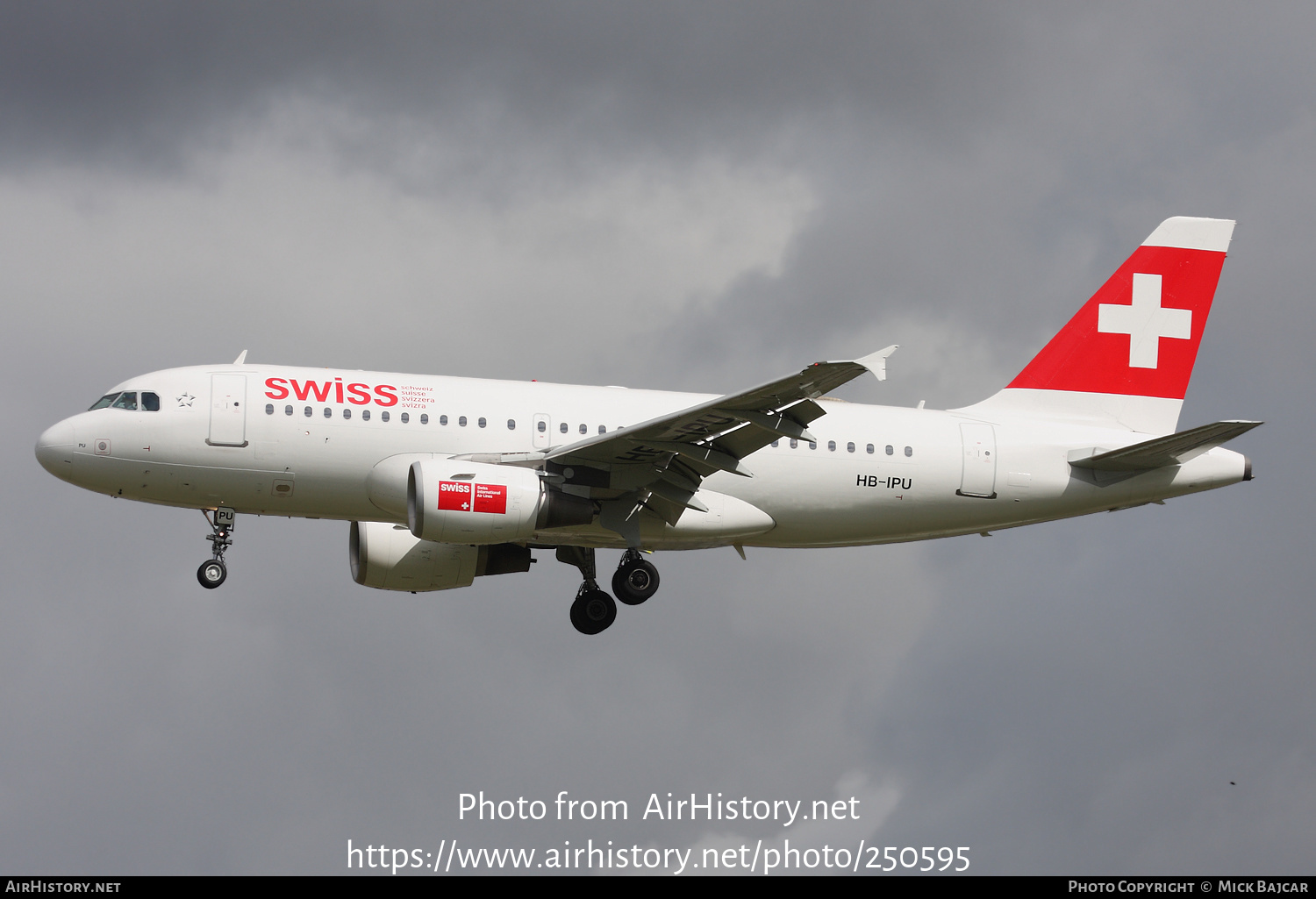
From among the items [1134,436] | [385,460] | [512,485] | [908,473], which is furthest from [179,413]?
[1134,436]

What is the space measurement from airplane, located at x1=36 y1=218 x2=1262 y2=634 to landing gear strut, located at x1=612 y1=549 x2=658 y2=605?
6 cm

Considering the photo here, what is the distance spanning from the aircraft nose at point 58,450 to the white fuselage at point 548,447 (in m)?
0.04

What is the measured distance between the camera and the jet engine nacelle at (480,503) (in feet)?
91.9

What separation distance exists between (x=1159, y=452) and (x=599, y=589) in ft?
42.2

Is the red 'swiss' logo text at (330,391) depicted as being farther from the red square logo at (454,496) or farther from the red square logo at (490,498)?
the red square logo at (490,498)

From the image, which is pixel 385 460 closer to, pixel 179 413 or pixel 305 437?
pixel 305 437

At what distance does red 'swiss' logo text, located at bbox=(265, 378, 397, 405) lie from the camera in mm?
29562

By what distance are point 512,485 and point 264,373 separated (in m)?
5.88

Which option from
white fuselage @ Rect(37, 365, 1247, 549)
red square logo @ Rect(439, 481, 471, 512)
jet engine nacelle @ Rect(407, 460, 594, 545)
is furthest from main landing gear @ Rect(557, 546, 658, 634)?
red square logo @ Rect(439, 481, 471, 512)

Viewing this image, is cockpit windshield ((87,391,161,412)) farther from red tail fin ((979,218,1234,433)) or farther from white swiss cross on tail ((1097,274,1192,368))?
white swiss cross on tail ((1097,274,1192,368))

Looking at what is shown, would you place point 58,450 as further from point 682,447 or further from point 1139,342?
point 1139,342

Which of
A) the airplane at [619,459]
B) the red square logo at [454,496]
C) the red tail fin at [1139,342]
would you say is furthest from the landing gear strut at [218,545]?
the red tail fin at [1139,342]

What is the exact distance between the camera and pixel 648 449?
28.8 meters

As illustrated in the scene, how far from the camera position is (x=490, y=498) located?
28375mm
